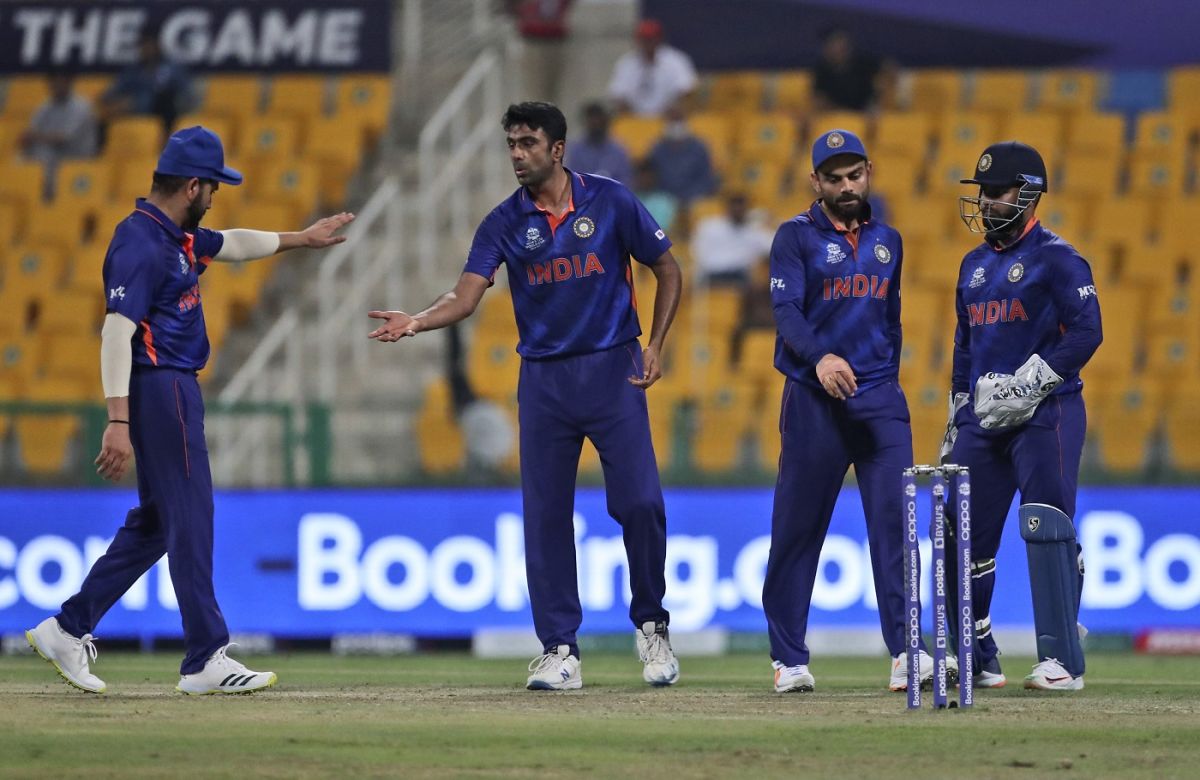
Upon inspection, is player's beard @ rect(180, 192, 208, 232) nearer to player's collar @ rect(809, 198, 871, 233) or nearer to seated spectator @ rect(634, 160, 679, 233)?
player's collar @ rect(809, 198, 871, 233)

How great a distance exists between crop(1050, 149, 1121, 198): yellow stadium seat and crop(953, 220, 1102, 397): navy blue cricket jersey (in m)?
8.87

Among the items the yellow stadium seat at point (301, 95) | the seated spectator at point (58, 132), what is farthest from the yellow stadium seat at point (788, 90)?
the seated spectator at point (58, 132)

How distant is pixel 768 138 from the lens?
17297 mm

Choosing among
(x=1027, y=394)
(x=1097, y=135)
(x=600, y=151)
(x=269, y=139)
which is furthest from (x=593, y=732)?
(x=269, y=139)

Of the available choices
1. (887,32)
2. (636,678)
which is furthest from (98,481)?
(887,32)

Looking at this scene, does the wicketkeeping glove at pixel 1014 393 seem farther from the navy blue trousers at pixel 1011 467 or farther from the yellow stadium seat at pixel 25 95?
the yellow stadium seat at pixel 25 95

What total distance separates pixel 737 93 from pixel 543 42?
1.84m

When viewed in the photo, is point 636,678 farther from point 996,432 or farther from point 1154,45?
point 1154,45

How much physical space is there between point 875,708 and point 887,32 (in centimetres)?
1164

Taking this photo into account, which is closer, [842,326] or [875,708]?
[875,708]

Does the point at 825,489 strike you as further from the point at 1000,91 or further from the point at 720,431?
the point at 1000,91

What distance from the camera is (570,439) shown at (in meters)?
8.42

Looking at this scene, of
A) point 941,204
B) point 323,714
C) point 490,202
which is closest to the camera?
point 323,714

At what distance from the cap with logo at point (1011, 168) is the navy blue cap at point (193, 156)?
119 inches
